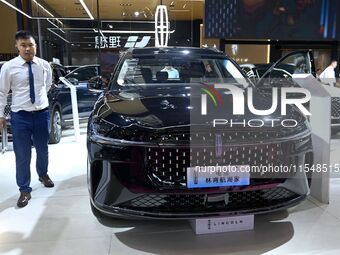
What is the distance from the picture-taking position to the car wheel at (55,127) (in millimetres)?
5621

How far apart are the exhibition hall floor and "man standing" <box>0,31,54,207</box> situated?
32 cm

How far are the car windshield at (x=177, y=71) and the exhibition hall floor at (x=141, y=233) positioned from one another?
115 centimetres

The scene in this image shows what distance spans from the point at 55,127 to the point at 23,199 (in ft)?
8.83

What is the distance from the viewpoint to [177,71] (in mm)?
3445

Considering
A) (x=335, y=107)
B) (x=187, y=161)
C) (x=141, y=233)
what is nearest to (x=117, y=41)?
(x=335, y=107)

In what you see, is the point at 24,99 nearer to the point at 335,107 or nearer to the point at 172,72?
the point at 172,72

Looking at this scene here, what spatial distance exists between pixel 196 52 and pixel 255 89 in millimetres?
797

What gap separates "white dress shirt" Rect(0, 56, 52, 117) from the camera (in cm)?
310

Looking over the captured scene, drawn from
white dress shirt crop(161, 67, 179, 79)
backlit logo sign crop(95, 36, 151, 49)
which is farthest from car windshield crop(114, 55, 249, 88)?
backlit logo sign crop(95, 36, 151, 49)

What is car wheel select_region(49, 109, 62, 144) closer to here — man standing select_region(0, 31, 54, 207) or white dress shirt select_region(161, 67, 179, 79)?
man standing select_region(0, 31, 54, 207)

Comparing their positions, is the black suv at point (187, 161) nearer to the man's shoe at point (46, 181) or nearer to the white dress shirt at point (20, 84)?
the white dress shirt at point (20, 84)

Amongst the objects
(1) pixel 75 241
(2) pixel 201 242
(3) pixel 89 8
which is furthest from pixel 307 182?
(3) pixel 89 8

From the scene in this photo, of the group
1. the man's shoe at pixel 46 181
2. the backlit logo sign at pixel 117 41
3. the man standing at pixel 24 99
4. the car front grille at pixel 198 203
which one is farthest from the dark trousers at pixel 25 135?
the backlit logo sign at pixel 117 41

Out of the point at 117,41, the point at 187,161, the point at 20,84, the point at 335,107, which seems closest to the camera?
the point at 187,161
